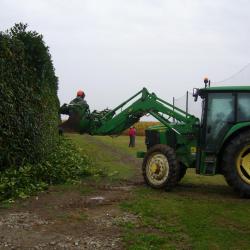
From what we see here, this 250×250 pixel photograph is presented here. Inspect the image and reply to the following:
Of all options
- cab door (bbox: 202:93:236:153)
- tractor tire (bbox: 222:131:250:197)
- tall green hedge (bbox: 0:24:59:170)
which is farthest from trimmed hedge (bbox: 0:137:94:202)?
tractor tire (bbox: 222:131:250:197)

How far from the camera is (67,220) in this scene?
8.83 metres

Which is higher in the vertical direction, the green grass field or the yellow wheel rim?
the yellow wheel rim

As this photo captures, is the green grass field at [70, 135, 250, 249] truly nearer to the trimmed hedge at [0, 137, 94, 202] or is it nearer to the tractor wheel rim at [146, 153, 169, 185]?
the tractor wheel rim at [146, 153, 169, 185]

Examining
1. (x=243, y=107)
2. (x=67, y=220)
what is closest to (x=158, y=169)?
(x=243, y=107)

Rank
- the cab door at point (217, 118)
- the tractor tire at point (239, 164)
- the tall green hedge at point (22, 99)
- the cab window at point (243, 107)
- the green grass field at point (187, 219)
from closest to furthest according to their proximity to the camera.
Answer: the green grass field at point (187, 219), the tractor tire at point (239, 164), the cab window at point (243, 107), the cab door at point (217, 118), the tall green hedge at point (22, 99)

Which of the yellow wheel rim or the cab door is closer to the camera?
the yellow wheel rim

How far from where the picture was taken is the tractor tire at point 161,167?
1166 cm

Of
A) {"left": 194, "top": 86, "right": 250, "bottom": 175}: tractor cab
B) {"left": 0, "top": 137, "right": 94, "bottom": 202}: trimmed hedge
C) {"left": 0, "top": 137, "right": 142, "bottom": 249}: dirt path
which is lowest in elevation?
{"left": 0, "top": 137, "right": 142, "bottom": 249}: dirt path

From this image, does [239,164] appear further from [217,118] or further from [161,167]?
[161,167]

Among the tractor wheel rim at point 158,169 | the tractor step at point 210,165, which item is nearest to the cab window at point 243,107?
the tractor step at point 210,165

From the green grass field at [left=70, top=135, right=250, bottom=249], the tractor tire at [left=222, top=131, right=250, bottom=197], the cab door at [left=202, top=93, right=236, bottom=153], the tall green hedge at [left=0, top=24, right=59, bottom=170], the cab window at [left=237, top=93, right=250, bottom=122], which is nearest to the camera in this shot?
the green grass field at [left=70, top=135, right=250, bottom=249]

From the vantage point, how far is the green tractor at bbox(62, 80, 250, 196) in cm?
1090

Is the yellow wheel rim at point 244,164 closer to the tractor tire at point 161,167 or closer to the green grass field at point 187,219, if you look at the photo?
the green grass field at point 187,219

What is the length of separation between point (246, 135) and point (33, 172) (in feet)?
15.0
